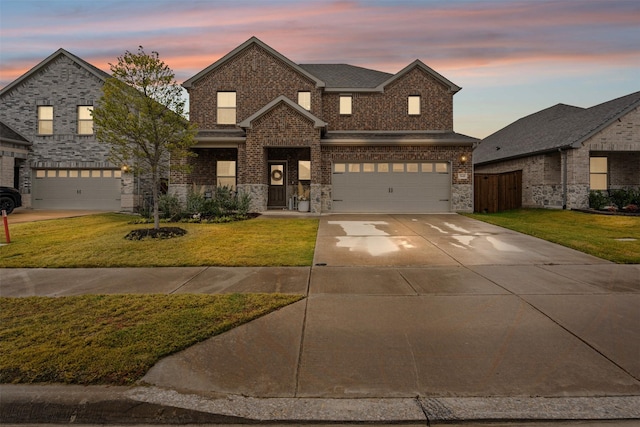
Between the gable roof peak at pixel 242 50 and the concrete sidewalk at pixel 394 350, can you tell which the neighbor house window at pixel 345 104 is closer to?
the gable roof peak at pixel 242 50

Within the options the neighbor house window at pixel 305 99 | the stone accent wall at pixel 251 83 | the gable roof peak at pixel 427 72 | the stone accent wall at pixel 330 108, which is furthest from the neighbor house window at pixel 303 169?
the gable roof peak at pixel 427 72

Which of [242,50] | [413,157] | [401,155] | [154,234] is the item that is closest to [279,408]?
[154,234]

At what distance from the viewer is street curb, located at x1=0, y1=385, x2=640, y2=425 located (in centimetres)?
271

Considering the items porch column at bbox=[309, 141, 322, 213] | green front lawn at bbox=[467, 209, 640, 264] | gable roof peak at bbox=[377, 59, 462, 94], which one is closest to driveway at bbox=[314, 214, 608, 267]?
green front lawn at bbox=[467, 209, 640, 264]

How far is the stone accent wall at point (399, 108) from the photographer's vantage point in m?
20.0

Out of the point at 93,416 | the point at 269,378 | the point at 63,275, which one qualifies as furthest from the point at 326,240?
the point at 93,416

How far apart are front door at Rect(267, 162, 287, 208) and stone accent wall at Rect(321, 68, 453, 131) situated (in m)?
4.03

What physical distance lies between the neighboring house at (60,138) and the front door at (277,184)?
900cm

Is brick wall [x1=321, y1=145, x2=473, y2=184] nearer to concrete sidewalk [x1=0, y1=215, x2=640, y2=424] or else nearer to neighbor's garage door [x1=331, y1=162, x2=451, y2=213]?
neighbor's garage door [x1=331, y1=162, x2=451, y2=213]

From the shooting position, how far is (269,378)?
3.20m

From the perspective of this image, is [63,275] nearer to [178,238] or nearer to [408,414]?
[178,238]

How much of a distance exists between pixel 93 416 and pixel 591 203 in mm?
22745

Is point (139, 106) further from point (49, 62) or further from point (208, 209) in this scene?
point (49, 62)

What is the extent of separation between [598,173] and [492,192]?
6.11 metres
